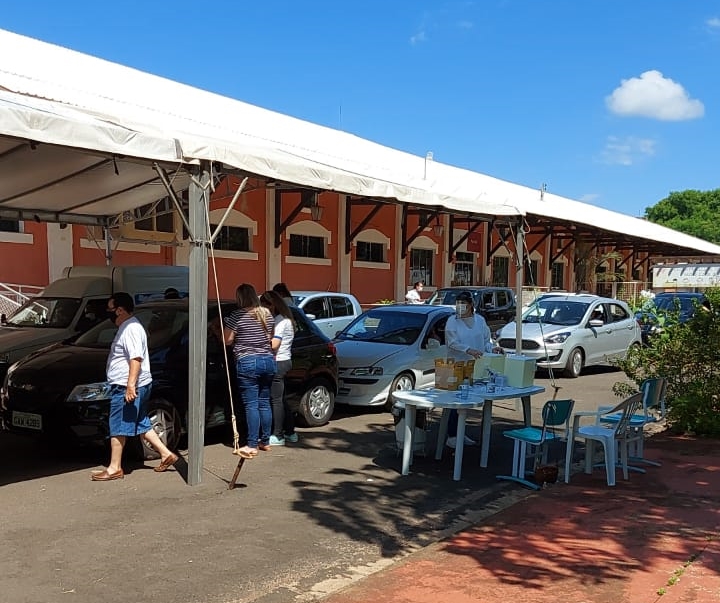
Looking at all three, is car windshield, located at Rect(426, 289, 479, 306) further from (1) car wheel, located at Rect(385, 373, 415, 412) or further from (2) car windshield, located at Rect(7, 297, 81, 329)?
(2) car windshield, located at Rect(7, 297, 81, 329)

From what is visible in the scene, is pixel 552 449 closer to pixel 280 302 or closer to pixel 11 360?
pixel 280 302

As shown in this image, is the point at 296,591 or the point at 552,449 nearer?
the point at 296,591

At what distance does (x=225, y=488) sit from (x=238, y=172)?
2.98m

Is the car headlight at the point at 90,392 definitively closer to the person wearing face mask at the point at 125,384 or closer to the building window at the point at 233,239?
the person wearing face mask at the point at 125,384

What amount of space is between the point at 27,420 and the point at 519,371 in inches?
196

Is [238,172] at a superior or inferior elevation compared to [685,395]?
superior

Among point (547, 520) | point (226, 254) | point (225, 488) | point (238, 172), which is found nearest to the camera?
point (547, 520)

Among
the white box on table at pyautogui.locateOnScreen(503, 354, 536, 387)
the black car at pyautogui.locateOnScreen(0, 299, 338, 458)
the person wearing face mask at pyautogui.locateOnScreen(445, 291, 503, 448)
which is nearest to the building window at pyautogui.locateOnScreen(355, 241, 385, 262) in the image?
the black car at pyautogui.locateOnScreen(0, 299, 338, 458)

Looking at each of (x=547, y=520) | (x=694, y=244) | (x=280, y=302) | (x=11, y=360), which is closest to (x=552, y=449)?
(x=547, y=520)

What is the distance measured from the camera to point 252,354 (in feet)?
23.4

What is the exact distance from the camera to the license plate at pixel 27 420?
659cm

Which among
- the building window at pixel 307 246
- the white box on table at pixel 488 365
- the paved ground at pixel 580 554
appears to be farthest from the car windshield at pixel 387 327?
the building window at pixel 307 246

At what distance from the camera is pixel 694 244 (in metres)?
34.9

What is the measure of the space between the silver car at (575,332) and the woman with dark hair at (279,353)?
7.06 m
